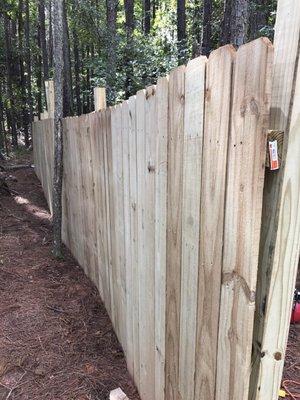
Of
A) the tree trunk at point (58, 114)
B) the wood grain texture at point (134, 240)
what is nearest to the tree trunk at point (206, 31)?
the tree trunk at point (58, 114)

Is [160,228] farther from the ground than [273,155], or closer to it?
closer to it

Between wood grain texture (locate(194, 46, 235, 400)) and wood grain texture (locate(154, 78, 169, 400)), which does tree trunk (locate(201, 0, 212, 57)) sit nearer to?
wood grain texture (locate(154, 78, 169, 400))

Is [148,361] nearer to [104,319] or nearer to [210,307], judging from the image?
[210,307]

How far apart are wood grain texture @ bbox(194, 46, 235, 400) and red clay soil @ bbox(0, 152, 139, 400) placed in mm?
1415

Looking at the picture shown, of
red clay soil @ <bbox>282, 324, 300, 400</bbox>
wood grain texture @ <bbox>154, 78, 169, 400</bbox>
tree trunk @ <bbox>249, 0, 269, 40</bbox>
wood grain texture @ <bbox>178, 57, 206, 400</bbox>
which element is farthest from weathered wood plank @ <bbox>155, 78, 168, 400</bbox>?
tree trunk @ <bbox>249, 0, 269, 40</bbox>

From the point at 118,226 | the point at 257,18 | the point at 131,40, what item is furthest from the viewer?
the point at 257,18

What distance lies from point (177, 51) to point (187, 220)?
1007cm

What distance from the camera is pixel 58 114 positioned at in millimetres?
4852

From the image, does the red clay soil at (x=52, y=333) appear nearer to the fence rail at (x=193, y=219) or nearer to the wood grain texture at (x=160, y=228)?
the fence rail at (x=193, y=219)

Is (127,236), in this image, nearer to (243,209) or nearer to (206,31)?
(243,209)

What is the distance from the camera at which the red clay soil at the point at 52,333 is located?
266cm

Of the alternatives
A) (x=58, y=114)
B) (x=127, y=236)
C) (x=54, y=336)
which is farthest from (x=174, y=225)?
(x=58, y=114)

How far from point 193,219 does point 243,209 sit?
0.36 metres

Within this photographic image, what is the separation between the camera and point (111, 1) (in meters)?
11.3
